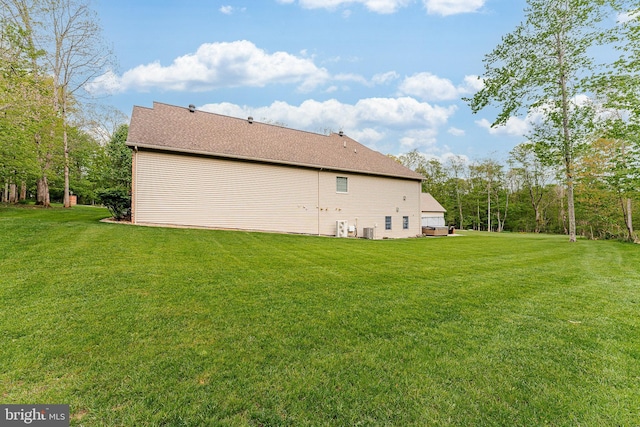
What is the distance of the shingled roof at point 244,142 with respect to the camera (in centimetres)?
1257

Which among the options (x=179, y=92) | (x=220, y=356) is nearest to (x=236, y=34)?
(x=179, y=92)

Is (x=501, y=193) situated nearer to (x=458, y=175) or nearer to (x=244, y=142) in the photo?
(x=458, y=175)

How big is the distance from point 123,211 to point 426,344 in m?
14.2

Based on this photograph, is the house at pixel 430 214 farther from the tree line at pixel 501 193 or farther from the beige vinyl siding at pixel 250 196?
the beige vinyl siding at pixel 250 196

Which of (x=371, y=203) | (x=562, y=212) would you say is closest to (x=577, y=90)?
(x=371, y=203)

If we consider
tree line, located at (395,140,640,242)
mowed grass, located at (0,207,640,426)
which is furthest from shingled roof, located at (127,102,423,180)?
tree line, located at (395,140,640,242)

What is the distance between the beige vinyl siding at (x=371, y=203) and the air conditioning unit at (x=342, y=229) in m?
0.24

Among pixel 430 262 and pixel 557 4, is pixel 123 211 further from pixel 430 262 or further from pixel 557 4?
pixel 557 4

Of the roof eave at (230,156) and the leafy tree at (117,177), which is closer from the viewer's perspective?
the roof eave at (230,156)

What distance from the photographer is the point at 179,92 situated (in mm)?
20141

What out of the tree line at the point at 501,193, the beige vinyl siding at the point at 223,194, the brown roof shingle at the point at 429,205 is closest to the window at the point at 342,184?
the beige vinyl siding at the point at 223,194

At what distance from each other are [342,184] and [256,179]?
5.31 meters

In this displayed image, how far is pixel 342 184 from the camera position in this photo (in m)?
16.8

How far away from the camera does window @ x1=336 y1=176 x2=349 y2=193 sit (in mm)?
16683
